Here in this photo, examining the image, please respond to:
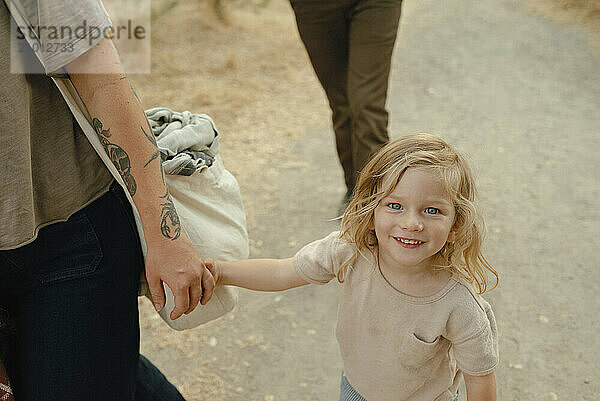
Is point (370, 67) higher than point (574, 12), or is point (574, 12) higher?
point (370, 67)

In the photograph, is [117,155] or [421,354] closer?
[117,155]

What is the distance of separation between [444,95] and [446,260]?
3.32m

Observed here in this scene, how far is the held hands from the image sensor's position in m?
1.43

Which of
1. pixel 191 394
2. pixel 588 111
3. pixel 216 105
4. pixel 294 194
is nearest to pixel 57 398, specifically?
pixel 191 394

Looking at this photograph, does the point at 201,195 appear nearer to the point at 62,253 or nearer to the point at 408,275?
the point at 62,253

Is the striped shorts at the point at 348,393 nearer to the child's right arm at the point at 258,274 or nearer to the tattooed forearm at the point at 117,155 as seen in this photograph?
the child's right arm at the point at 258,274

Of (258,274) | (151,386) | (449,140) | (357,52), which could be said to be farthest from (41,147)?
(449,140)

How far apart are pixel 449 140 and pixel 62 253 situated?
119 inches

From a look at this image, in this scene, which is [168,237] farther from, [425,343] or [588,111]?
[588,111]

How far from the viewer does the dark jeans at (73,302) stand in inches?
54.7

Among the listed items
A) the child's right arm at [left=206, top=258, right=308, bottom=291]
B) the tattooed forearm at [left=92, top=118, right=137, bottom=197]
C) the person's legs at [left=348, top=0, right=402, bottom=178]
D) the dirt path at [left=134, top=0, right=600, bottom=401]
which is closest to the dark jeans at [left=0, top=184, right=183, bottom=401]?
the tattooed forearm at [left=92, top=118, right=137, bottom=197]

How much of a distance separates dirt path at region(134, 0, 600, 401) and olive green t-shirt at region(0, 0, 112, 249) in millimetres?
1193

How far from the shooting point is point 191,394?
7.84ft

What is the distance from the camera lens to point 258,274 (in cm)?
A: 162
